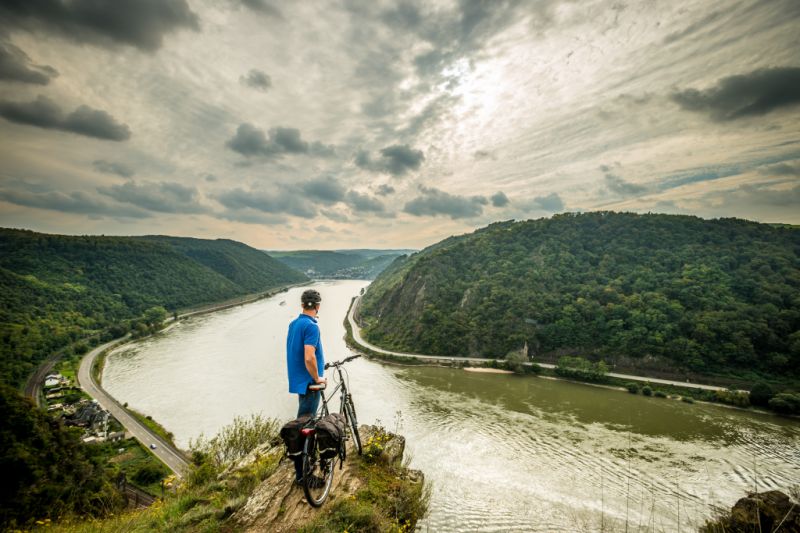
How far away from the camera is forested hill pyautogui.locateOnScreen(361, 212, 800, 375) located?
3903 centimetres

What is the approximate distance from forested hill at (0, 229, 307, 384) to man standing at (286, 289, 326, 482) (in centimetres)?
5403

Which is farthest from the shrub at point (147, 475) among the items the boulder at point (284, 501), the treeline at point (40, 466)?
the boulder at point (284, 501)

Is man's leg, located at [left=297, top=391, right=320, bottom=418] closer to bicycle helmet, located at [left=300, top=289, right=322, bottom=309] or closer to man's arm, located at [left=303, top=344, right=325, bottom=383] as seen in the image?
man's arm, located at [left=303, top=344, right=325, bottom=383]

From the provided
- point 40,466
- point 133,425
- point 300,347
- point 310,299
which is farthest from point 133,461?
point 310,299

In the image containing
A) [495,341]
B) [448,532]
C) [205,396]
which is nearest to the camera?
[448,532]

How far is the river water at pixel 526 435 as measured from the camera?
56.6 feet

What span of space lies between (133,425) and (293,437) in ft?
119

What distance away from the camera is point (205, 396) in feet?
114

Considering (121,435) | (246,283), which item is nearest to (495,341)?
(121,435)

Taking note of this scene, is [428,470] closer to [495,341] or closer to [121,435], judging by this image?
[121,435]

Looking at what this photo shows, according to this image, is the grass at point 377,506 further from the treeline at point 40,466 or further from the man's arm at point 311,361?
the treeline at point 40,466

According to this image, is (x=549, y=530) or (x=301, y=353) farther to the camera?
(x=549, y=530)

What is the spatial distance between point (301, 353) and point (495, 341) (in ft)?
161

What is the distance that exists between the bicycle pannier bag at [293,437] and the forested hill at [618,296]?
48105mm
